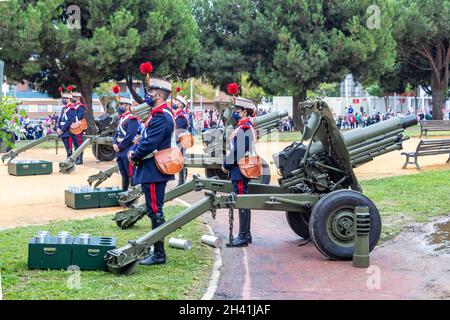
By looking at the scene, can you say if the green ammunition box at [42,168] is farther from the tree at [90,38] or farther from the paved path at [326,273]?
the tree at [90,38]

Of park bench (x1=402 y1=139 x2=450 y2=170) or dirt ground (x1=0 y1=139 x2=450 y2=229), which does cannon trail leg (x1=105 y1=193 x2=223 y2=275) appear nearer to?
dirt ground (x1=0 y1=139 x2=450 y2=229)

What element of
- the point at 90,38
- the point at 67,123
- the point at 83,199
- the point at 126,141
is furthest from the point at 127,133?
the point at 90,38

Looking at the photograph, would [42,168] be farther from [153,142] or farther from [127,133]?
[153,142]

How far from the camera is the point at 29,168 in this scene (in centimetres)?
1702

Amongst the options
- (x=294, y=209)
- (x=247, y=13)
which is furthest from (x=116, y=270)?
(x=247, y=13)

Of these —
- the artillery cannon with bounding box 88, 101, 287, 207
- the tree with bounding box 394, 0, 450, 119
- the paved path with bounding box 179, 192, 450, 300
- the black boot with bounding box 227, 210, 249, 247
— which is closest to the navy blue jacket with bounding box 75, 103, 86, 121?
the artillery cannon with bounding box 88, 101, 287, 207

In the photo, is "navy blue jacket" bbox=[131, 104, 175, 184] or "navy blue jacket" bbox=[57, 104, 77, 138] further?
"navy blue jacket" bbox=[57, 104, 77, 138]

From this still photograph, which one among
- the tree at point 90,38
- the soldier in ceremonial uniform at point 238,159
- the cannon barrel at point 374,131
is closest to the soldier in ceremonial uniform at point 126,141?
the soldier in ceremonial uniform at point 238,159

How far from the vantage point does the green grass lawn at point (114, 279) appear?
6082mm

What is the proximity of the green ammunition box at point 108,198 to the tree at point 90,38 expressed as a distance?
16503 millimetres

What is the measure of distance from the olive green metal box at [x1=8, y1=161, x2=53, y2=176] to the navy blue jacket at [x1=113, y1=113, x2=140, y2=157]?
5.87m

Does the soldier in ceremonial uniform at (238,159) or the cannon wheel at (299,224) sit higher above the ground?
the soldier in ceremonial uniform at (238,159)

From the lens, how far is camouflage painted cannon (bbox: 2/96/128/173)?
1745 centimetres
